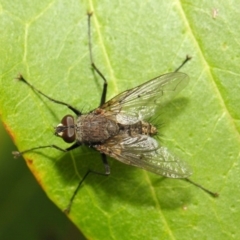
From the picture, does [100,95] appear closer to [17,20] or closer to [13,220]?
[17,20]

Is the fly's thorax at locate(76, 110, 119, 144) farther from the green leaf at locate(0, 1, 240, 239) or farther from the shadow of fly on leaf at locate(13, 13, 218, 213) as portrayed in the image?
the green leaf at locate(0, 1, 240, 239)

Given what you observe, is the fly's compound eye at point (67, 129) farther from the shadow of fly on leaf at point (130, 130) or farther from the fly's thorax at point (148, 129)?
the fly's thorax at point (148, 129)

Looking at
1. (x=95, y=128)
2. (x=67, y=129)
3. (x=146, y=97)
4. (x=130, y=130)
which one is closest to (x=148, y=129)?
(x=130, y=130)

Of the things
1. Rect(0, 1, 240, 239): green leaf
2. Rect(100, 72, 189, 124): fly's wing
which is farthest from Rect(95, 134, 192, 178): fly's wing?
Rect(100, 72, 189, 124): fly's wing

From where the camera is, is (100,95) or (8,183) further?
(8,183)

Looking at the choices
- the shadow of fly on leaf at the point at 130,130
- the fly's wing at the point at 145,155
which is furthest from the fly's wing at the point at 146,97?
the fly's wing at the point at 145,155

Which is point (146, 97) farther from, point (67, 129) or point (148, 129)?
point (67, 129)

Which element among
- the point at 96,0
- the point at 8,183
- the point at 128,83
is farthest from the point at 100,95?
the point at 8,183
